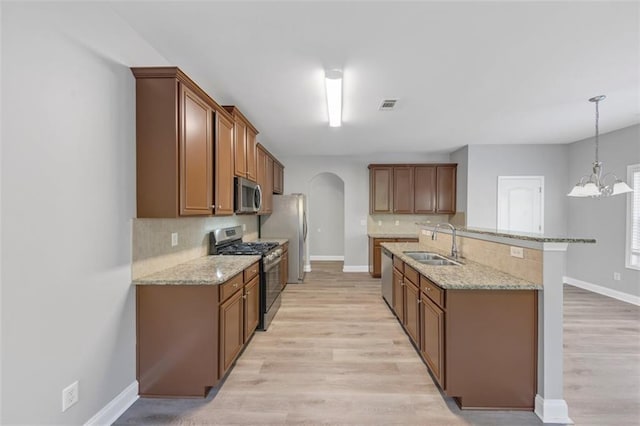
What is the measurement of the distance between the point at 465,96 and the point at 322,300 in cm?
336

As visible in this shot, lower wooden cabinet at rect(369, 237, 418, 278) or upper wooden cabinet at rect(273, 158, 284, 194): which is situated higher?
upper wooden cabinet at rect(273, 158, 284, 194)

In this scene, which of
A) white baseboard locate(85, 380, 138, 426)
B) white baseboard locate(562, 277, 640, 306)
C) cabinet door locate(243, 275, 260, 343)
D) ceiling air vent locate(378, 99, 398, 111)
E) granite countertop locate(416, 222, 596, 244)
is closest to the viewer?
white baseboard locate(85, 380, 138, 426)

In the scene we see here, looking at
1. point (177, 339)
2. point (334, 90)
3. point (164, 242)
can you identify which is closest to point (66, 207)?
point (164, 242)

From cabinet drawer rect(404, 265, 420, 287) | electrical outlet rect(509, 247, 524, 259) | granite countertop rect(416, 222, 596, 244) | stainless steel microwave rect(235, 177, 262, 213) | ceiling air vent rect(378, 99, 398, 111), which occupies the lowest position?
cabinet drawer rect(404, 265, 420, 287)

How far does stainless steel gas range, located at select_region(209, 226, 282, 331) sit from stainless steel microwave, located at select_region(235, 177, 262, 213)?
0.46 m

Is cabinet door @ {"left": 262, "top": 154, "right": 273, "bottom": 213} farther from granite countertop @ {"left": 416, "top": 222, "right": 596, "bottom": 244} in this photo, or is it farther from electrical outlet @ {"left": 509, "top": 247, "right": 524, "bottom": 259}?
electrical outlet @ {"left": 509, "top": 247, "right": 524, "bottom": 259}

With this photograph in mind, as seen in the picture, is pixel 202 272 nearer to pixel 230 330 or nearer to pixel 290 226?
pixel 230 330

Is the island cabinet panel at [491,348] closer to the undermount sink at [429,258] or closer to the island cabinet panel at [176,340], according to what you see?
the undermount sink at [429,258]

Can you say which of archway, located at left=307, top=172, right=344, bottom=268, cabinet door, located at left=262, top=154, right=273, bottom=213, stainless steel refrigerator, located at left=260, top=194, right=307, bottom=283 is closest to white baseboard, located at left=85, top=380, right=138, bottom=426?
cabinet door, located at left=262, top=154, right=273, bottom=213

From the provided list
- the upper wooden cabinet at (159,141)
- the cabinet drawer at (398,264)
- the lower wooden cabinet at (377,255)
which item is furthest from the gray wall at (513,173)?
the upper wooden cabinet at (159,141)

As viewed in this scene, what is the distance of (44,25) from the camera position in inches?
57.1

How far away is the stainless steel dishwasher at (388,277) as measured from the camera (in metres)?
3.83

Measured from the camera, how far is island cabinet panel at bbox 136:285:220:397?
6.95 ft

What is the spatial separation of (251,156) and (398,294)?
2.58m
